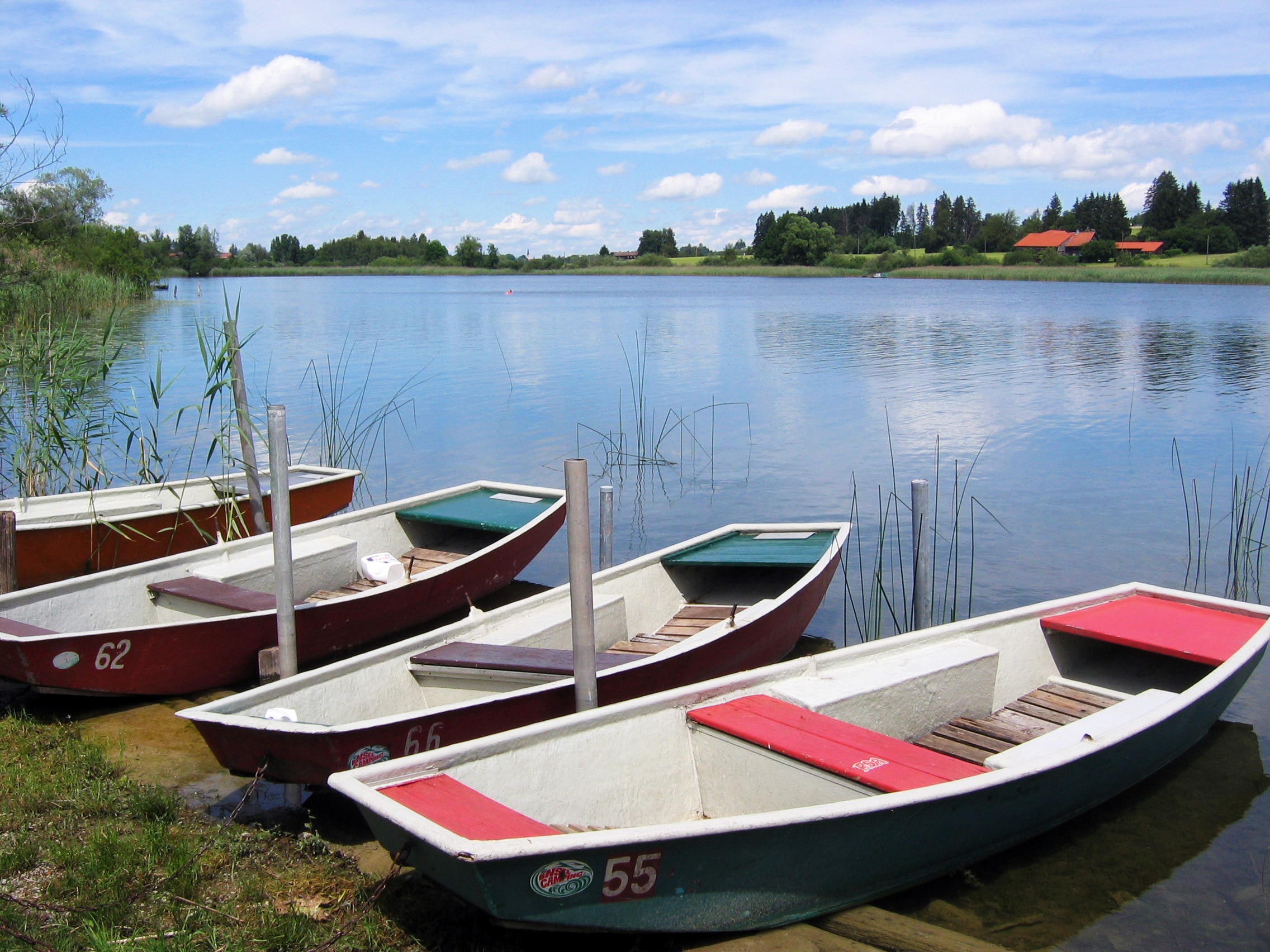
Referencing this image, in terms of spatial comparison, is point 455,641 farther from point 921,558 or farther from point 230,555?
point 921,558

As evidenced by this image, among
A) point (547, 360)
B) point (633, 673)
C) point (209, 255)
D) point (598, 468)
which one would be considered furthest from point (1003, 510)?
point (209, 255)

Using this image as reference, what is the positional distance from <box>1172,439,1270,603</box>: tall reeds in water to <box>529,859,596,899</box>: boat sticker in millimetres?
7620

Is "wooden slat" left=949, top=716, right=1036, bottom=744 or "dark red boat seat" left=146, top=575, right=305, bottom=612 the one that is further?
"dark red boat seat" left=146, top=575, right=305, bottom=612

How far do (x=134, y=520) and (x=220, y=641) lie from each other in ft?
8.11

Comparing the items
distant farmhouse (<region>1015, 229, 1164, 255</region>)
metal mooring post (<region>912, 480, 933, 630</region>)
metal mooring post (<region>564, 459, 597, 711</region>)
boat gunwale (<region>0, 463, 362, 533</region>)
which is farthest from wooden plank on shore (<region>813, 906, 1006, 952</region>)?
distant farmhouse (<region>1015, 229, 1164, 255</region>)

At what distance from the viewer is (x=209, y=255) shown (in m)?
81.3

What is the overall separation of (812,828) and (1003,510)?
9.26 metres

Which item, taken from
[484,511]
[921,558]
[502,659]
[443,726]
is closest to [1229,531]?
[921,558]

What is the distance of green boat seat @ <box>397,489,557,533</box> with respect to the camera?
8305 millimetres

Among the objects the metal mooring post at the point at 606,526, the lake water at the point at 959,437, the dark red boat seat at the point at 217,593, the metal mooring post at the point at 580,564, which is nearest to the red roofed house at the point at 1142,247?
the lake water at the point at 959,437

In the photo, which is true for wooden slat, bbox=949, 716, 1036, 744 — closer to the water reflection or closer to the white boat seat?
the white boat seat

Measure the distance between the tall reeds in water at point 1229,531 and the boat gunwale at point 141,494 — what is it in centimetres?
826

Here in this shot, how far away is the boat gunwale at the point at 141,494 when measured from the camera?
24.7 ft

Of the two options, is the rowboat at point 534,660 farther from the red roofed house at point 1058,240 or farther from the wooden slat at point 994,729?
the red roofed house at point 1058,240
